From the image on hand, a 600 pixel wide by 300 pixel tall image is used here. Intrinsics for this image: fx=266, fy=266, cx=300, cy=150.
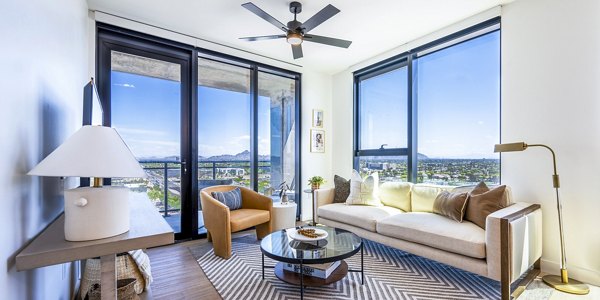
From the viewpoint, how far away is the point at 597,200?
89.4 inches

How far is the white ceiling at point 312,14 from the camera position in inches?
110

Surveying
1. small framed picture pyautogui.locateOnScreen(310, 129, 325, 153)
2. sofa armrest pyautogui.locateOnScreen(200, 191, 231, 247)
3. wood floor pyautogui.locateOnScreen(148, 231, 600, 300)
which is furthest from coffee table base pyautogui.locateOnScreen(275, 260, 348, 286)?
small framed picture pyautogui.locateOnScreen(310, 129, 325, 153)

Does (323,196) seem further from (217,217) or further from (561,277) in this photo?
(561,277)

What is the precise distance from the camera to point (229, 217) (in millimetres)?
2936

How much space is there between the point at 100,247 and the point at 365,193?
10.2ft

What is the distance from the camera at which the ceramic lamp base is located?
40.0 inches

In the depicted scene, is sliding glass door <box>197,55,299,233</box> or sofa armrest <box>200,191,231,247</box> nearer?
sofa armrest <box>200,191,231,247</box>

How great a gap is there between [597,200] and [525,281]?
0.92m

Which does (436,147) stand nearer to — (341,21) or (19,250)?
(341,21)

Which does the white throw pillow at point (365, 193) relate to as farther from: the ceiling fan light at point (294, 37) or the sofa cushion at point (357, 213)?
the ceiling fan light at point (294, 37)

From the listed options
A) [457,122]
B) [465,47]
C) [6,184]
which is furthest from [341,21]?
[6,184]

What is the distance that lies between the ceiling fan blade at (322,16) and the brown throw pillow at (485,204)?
2.17 m

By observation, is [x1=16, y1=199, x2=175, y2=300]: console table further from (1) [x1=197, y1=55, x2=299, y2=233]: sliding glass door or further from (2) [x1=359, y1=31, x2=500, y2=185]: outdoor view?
(2) [x1=359, y1=31, x2=500, y2=185]: outdoor view

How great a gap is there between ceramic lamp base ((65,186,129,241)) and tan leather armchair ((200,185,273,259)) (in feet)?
6.28
